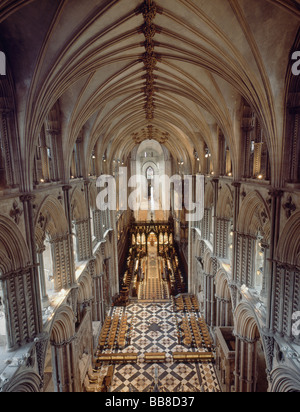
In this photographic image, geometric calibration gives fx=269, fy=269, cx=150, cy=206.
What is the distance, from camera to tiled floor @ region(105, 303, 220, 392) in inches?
530

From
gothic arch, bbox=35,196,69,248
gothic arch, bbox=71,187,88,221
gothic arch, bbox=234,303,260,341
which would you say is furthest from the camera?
gothic arch, bbox=71,187,88,221

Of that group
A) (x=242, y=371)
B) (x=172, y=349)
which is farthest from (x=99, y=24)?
(x=172, y=349)

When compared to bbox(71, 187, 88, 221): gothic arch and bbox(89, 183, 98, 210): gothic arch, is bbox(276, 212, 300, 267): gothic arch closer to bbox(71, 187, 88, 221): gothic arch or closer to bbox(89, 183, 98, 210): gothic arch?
bbox(71, 187, 88, 221): gothic arch

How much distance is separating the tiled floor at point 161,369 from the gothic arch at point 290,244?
790 cm

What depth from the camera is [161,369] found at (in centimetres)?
1474

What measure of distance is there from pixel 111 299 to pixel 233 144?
16.0m

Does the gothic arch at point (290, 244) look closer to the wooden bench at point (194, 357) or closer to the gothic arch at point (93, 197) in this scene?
the wooden bench at point (194, 357)

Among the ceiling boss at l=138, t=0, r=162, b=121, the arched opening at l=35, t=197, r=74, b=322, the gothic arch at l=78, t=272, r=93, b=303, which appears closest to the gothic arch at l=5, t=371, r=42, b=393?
the arched opening at l=35, t=197, r=74, b=322

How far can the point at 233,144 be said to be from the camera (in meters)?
12.0

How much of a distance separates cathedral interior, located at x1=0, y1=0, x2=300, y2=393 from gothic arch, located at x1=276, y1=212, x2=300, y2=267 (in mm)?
67

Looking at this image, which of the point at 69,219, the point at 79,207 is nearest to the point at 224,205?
the point at 79,207

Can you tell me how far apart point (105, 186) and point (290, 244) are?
14.9 metres

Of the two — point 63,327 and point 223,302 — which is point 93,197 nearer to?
point 63,327

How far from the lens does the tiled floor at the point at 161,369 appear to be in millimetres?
13453
